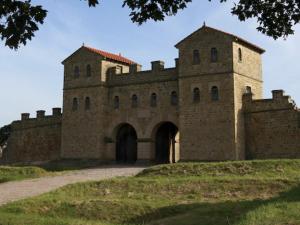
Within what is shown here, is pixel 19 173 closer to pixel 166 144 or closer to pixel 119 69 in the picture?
pixel 166 144

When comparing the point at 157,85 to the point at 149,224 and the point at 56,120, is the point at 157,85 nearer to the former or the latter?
the point at 56,120

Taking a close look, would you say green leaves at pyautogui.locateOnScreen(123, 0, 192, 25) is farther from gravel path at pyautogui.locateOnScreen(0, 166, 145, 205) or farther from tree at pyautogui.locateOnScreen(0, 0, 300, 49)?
gravel path at pyautogui.locateOnScreen(0, 166, 145, 205)

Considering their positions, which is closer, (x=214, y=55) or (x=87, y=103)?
(x=214, y=55)

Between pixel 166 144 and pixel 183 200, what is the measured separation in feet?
60.6

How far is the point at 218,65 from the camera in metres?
29.1

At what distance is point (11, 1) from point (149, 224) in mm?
6899

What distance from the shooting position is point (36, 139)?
131 ft

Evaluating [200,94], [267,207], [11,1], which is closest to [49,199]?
[267,207]

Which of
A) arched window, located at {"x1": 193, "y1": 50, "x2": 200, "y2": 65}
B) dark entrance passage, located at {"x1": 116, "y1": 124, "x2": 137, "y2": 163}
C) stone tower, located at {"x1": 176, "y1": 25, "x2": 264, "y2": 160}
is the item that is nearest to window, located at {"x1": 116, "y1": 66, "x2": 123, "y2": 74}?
dark entrance passage, located at {"x1": 116, "y1": 124, "x2": 137, "y2": 163}

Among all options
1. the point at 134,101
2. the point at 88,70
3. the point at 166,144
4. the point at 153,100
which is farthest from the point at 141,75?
the point at 166,144

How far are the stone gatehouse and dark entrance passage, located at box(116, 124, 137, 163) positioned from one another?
72 mm

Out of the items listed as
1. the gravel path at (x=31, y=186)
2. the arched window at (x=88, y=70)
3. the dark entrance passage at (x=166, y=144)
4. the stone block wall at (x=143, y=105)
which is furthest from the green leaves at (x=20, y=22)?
→ the arched window at (x=88, y=70)

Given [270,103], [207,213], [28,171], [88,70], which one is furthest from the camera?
[88,70]

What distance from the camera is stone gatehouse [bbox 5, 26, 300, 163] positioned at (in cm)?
2822
